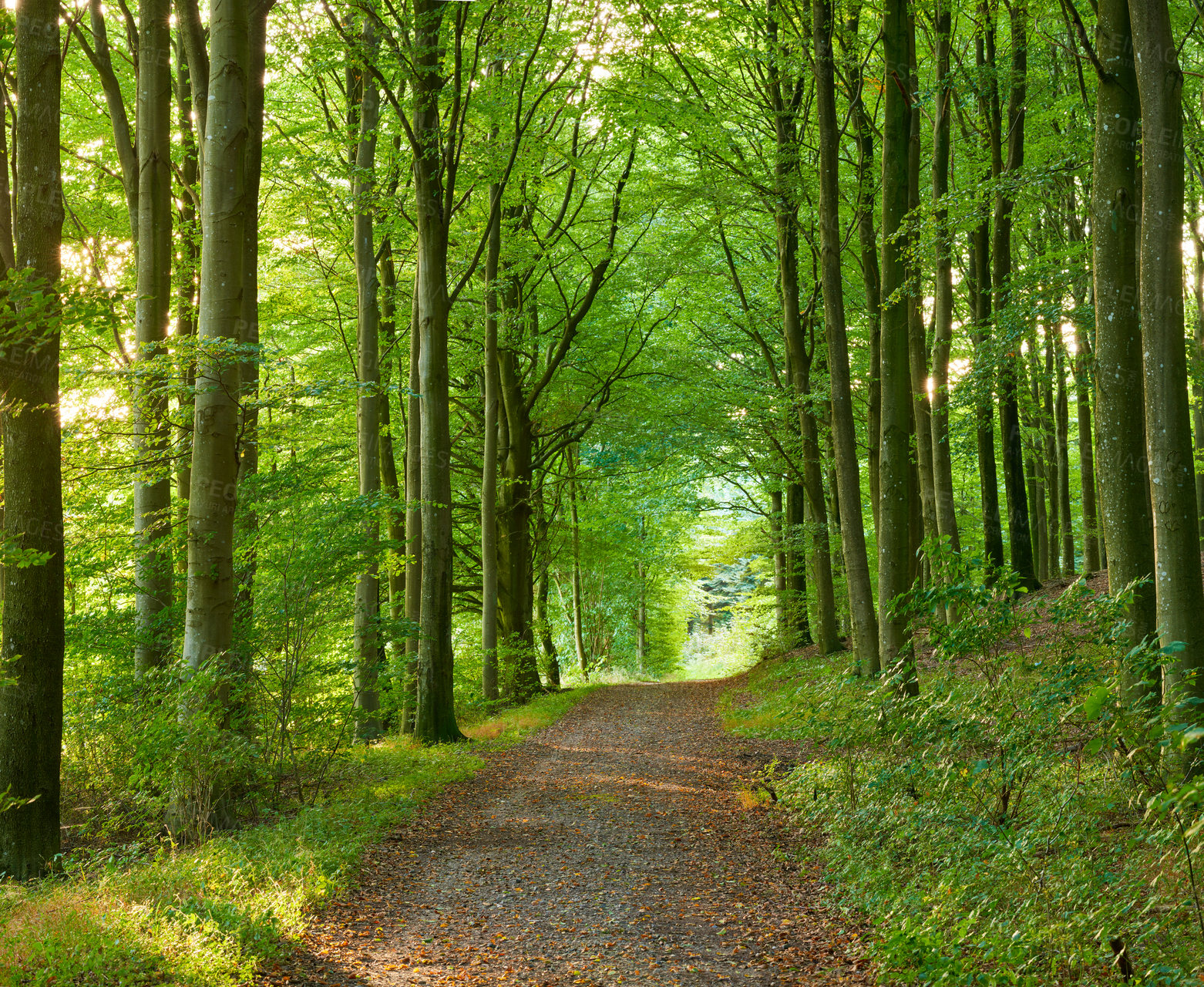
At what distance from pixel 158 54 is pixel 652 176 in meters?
8.23

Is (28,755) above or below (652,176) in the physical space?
below

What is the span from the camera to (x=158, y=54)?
356 inches

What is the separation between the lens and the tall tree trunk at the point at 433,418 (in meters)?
11.8

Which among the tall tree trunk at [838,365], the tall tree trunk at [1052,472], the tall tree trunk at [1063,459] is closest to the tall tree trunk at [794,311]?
the tall tree trunk at [838,365]

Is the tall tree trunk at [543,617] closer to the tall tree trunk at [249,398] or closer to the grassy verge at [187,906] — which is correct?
the tall tree trunk at [249,398]

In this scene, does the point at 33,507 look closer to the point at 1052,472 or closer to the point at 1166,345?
the point at 1166,345

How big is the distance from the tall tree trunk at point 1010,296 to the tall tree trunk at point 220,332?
7.97 m

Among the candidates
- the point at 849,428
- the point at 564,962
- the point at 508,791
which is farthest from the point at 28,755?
the point at 849,428

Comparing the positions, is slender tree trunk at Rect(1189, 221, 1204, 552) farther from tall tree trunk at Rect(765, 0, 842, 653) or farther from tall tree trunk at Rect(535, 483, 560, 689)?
tall tree trunk at Rect(535, 483, 560, 689)

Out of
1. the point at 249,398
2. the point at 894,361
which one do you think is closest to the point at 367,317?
the point at 249,398

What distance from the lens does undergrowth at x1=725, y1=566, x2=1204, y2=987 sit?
12.0ft

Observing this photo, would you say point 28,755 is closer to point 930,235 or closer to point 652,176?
point 930,235

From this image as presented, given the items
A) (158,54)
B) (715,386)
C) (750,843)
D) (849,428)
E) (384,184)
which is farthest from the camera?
(715,386)

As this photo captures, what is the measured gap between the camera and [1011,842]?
4.25m
